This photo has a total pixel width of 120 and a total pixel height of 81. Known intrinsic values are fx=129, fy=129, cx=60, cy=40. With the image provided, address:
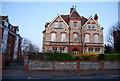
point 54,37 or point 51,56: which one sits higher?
point 54,37

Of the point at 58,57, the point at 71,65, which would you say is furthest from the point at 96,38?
the point at 58,57

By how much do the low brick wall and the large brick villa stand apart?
1055cm

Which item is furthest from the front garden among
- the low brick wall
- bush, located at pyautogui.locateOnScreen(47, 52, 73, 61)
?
the low brick wall

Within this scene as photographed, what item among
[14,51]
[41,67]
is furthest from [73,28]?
[14,51]

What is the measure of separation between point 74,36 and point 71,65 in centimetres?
1285

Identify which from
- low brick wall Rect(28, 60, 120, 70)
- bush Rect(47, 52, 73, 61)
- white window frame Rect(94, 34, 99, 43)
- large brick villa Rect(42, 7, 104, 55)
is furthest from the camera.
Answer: white window frame Rect(94, 34, 99, 43)

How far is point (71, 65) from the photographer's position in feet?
68.5

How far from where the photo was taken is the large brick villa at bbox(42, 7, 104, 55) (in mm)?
31672

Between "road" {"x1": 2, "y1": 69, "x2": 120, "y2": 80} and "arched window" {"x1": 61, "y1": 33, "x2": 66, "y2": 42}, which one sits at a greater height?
"arched window" {"x1": 61, "y1": 33, "x2": 66, "y2": 42}

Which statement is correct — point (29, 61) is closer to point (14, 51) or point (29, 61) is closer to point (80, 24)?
point (80, 24)

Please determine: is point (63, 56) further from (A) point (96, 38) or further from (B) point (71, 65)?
(A) point (96, 38)

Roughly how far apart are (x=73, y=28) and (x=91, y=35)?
16.0ft

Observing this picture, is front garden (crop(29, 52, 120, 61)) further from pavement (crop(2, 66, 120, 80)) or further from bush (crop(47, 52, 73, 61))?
pavement (crop(2, 66, 120, 80))

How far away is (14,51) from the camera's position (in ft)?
143
